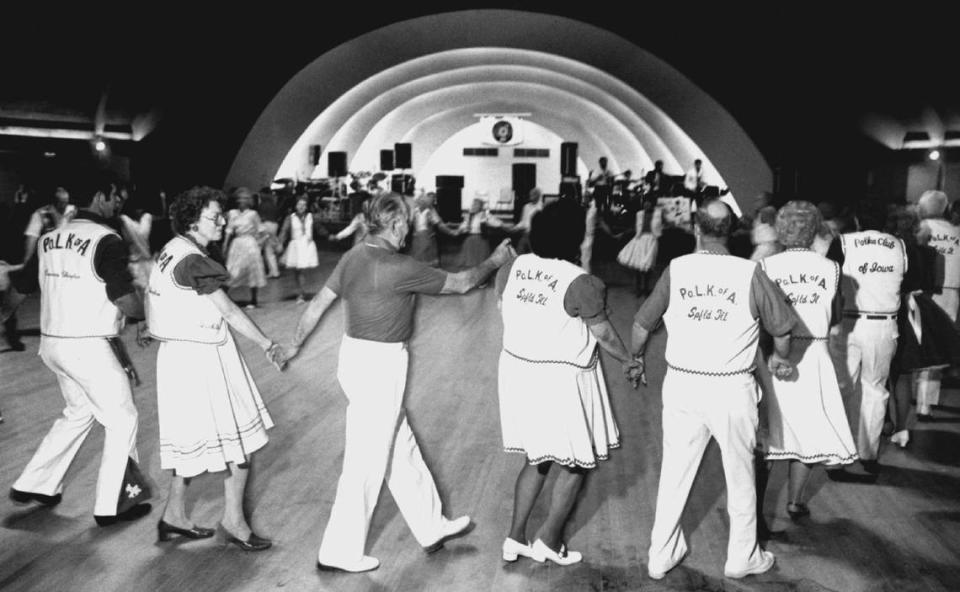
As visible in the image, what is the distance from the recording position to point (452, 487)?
4520 mm

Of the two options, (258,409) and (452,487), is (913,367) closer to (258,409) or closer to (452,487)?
(452,487)

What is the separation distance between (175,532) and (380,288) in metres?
1.46

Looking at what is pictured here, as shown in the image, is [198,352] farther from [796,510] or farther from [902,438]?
[902,438]

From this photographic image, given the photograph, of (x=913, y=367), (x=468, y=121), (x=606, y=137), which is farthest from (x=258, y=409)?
(x=468, y=121)

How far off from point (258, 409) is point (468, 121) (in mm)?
31568

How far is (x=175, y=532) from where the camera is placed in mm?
3768

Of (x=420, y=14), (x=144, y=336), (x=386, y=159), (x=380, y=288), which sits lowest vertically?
(x=144, y=336)

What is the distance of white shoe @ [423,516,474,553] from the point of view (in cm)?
367

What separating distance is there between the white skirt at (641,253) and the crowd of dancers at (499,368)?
772 centimetres

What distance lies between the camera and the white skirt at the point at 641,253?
1182cm

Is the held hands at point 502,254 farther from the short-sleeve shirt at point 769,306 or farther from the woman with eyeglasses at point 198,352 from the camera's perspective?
the woman with eyeglasses at point 198,352

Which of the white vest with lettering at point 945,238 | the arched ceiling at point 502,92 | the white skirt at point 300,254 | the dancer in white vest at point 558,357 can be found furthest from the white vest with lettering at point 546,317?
the arched ceiling at point 502,92

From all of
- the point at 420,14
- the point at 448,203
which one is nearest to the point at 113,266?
the point at 420,14

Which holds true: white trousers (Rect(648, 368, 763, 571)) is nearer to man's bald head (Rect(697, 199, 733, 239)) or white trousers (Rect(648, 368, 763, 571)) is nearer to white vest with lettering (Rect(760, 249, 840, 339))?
man's bald head (Rect(697, 199, 733, 239))
